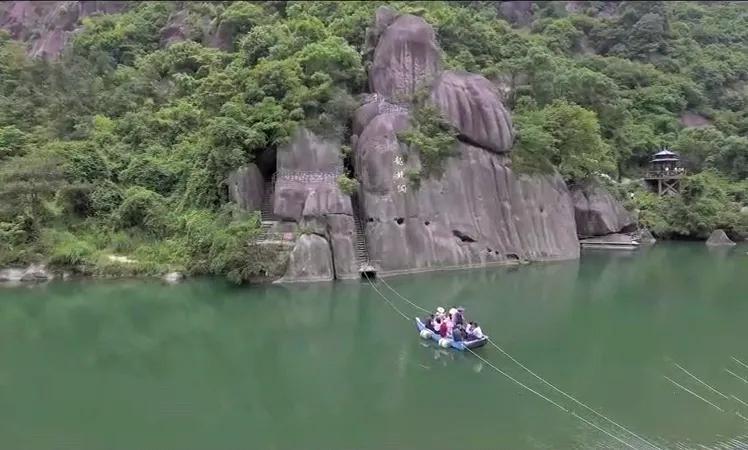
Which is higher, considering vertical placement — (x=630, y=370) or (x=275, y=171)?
(x=275, y=171)

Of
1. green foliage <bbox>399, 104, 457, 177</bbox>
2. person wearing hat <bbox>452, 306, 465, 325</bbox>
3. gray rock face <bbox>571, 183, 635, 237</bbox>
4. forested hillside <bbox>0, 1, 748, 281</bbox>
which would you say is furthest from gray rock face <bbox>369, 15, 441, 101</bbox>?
person wearing hat <bbox>452, 306, 465, 325</bbox>

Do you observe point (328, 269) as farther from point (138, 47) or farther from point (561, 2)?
point (561, 2)

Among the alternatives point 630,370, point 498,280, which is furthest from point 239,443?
point 498,280

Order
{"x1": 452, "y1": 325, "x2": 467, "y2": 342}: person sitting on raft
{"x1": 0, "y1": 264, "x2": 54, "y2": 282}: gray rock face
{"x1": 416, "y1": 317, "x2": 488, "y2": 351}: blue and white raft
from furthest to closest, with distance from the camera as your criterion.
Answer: {"x1": 0, "y1": 264, "x2": 54, "y2": 282}: gray rock face
{"x1": 452, "y1": 325, "x2": 467, "y2": 342}: person sitting on raft
{"x1": 416, "y1": 317, "x2": 488, "y2": 351}: blue and white raft

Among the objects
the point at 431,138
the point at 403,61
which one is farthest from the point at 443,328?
the point at 403,61

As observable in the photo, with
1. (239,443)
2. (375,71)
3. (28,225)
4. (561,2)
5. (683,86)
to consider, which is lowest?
(239,443)

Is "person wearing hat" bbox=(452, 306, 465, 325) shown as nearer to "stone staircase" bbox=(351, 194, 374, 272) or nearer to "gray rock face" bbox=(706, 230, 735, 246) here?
"stone staircase" bbox=(351, 194, 374, 272)

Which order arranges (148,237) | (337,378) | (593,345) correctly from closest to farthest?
(337,378) < (593,345) < (148,237)

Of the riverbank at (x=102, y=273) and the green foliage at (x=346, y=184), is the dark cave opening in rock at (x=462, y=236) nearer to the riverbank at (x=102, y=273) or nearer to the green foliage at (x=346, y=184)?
the riverbank at (x=102, y=273)
